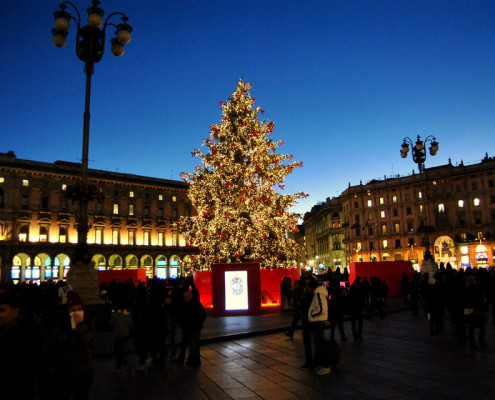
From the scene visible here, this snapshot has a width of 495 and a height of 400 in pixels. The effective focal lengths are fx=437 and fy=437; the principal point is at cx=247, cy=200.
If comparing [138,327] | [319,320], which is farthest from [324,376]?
[138,327]

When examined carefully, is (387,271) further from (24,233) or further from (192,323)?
(24,233)

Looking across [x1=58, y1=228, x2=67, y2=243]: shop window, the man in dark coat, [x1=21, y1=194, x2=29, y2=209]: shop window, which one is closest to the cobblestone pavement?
the man in dark coat

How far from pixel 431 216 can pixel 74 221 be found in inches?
2062

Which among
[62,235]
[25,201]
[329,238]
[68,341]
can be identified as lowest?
[68,341]

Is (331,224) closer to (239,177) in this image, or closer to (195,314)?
(239,177)

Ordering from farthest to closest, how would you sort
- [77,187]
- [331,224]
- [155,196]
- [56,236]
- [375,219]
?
[331,224], [375,219], [155,196], [56,236], [77,187]

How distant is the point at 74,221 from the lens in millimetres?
59094

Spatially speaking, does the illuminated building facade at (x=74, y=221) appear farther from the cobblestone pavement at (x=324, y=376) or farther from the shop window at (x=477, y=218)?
the shop window at (x=477, y=218)

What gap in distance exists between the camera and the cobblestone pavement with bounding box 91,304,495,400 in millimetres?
6348

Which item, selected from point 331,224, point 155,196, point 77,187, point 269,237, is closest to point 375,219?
point 331,224

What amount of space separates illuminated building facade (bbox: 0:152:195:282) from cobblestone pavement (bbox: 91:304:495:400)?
39853 mm

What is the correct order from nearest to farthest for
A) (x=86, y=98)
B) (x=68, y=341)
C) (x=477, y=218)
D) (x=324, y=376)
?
(x=68, y=341), (x=324, y=376), (x=86, y=98), (x=477, y=218)

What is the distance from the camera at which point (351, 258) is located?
76125mm

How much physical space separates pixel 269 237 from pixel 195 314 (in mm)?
14443
